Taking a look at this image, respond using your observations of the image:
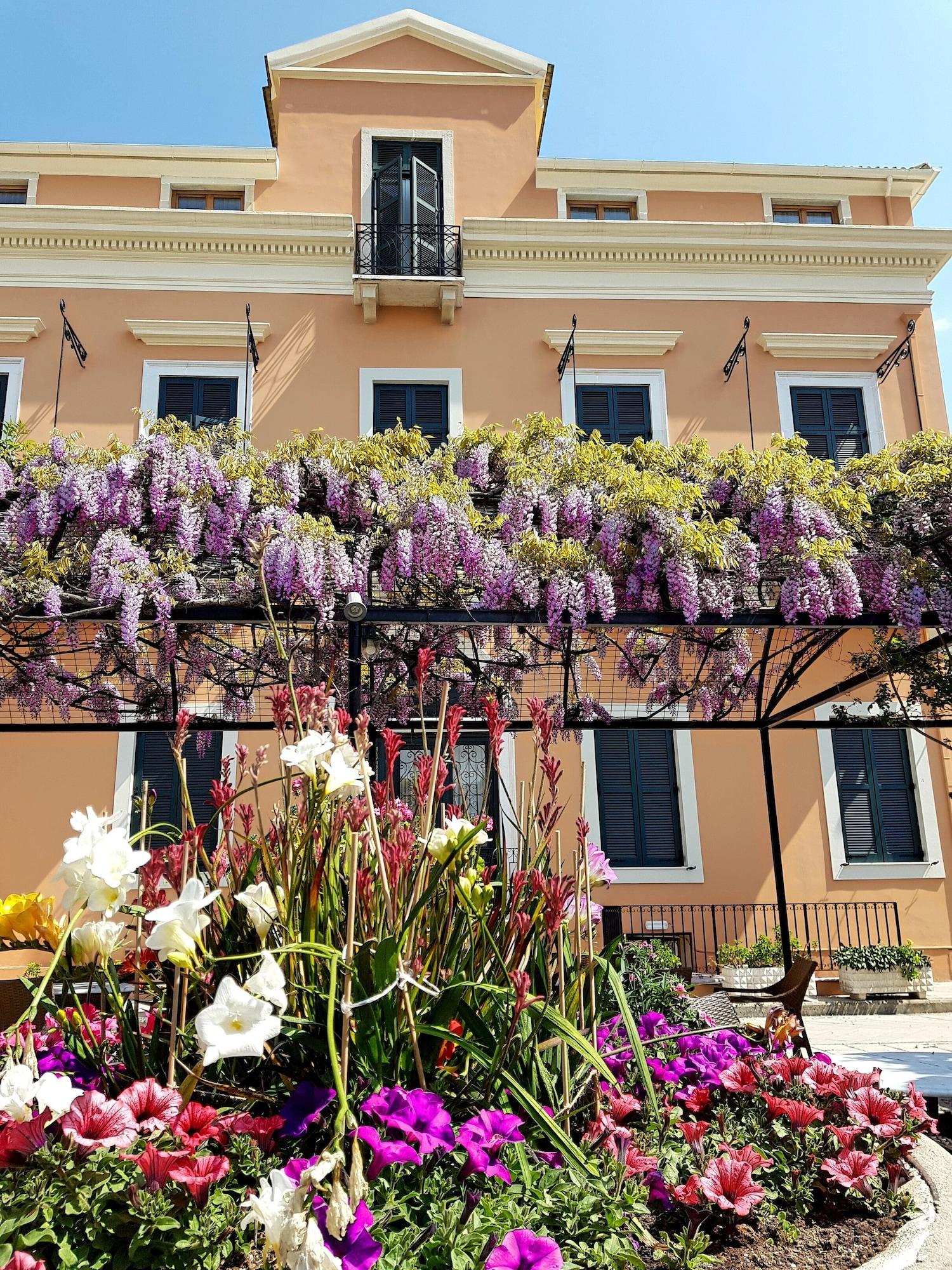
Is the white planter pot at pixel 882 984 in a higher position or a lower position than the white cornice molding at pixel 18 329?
lower

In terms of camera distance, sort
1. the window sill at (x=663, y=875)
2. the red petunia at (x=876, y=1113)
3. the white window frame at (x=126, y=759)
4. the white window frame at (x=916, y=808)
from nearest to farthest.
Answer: the red petunia at (x=876, y=1113) → the white window frame at (x=126, y=759) → the window sill at (x=663, y=875) → the white window frame at (x=916, y=808)

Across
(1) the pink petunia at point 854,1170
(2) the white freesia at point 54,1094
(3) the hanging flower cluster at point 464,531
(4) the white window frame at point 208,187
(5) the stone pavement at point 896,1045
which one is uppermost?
(4) the white window frame at point 208,187

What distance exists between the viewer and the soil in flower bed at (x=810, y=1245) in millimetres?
1711

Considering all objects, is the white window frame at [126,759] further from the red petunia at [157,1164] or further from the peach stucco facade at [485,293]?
the red petunia at [157,1164]

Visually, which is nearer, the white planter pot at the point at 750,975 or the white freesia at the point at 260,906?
the white freesia at the point at 260,906

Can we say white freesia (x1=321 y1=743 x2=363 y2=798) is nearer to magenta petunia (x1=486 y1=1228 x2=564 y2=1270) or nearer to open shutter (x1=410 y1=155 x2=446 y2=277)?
magenta petunia (x1=486 y1=1228 x2=564 y2=1270)

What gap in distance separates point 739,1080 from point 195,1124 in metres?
1.21

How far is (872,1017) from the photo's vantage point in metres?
8.99

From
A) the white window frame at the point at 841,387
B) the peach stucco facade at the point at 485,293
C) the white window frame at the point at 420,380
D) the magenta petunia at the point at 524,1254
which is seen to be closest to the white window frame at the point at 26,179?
the peach stucco facade at the point at 485,293

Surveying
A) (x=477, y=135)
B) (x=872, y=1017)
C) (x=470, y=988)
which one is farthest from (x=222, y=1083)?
(x=477, y=135)

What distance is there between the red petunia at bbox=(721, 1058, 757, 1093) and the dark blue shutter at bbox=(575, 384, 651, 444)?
909 cm

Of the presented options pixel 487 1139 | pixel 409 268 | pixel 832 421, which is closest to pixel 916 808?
pixel 832 421

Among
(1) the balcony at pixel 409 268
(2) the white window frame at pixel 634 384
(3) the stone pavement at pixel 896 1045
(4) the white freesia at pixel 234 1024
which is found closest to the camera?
(4) the white freesia at pixel 234 1024

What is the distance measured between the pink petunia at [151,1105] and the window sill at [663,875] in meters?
8.66
